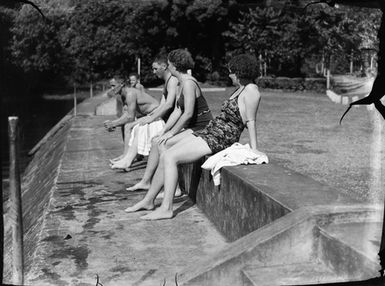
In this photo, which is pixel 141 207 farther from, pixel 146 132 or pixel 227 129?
pixel 146 132

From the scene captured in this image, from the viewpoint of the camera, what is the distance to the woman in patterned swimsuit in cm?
501

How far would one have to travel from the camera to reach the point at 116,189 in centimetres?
682

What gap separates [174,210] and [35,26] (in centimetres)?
396

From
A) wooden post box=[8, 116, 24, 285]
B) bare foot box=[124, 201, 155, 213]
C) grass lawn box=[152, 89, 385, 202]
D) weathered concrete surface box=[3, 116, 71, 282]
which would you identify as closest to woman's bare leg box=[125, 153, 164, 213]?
bare foot box=[124, 201, 155, 213]

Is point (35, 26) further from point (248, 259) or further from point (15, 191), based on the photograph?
point (248, 259)

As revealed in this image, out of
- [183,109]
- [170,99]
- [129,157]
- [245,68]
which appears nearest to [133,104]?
[129,157]

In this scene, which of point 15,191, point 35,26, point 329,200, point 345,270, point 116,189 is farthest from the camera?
point 116,189

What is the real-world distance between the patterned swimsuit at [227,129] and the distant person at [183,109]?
1.89 feet

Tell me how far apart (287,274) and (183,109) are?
3.27 metres

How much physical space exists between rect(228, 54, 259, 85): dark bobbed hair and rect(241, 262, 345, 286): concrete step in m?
2.31

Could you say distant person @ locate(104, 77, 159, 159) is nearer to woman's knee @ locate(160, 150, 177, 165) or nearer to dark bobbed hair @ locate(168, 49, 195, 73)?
dark bobbed hair @ locate(168, 49, 195, 73)

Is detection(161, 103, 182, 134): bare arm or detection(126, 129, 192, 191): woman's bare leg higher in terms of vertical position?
detection(161, 103, 182, 134): bare arm

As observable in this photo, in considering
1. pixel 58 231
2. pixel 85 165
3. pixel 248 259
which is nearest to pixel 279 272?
pixel 248 259

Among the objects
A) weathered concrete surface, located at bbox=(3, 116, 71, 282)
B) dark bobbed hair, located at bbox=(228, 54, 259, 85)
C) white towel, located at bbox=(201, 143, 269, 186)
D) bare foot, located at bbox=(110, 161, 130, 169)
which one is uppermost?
dark bobbed hair, located at bbox=(228, 54, 259, 85)
